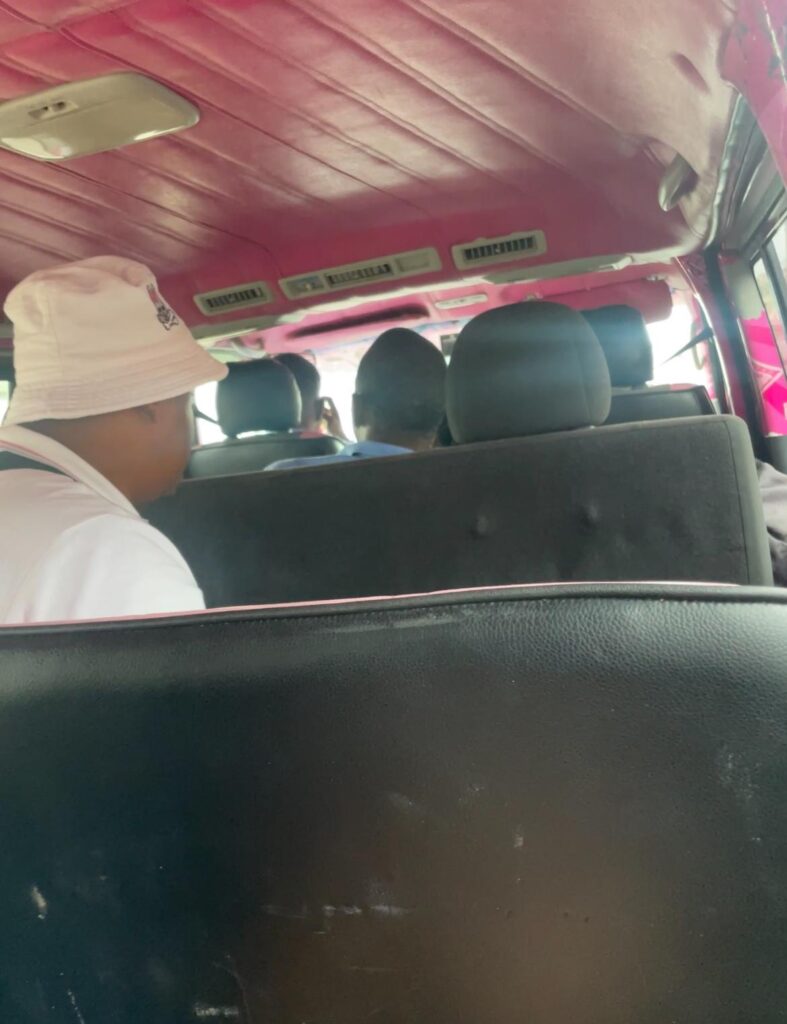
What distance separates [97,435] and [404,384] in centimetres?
138

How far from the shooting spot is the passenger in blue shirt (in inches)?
108

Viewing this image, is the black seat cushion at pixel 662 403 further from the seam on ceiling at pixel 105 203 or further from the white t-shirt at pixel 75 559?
the white t-shirt at pixel 75 559

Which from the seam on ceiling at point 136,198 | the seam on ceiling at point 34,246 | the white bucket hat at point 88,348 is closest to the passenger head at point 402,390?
the seam on ceiling at point 136,198

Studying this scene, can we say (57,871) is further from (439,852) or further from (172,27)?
(172,27)

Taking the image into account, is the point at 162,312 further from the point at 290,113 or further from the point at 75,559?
the point at 290,113

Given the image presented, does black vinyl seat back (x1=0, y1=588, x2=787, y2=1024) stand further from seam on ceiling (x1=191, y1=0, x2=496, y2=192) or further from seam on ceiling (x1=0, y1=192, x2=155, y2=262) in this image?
seam on ceiling (x1=0, y1=192, x2=155, y2=262)

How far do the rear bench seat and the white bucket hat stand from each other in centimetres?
58

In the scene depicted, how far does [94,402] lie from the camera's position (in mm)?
1453

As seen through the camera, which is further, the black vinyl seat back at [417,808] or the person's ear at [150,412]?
the person's ear at [150,412]

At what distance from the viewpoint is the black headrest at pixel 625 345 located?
3.42 m

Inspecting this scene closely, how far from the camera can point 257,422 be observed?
3609mm

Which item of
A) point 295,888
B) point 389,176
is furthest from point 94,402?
point 389,176

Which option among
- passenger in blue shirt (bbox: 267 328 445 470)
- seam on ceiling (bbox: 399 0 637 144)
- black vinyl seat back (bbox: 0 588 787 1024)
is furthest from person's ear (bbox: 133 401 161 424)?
passenger in blue shirt (bbox: 267 328 445 470)

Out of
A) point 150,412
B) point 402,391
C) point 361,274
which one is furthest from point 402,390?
point 150,412
